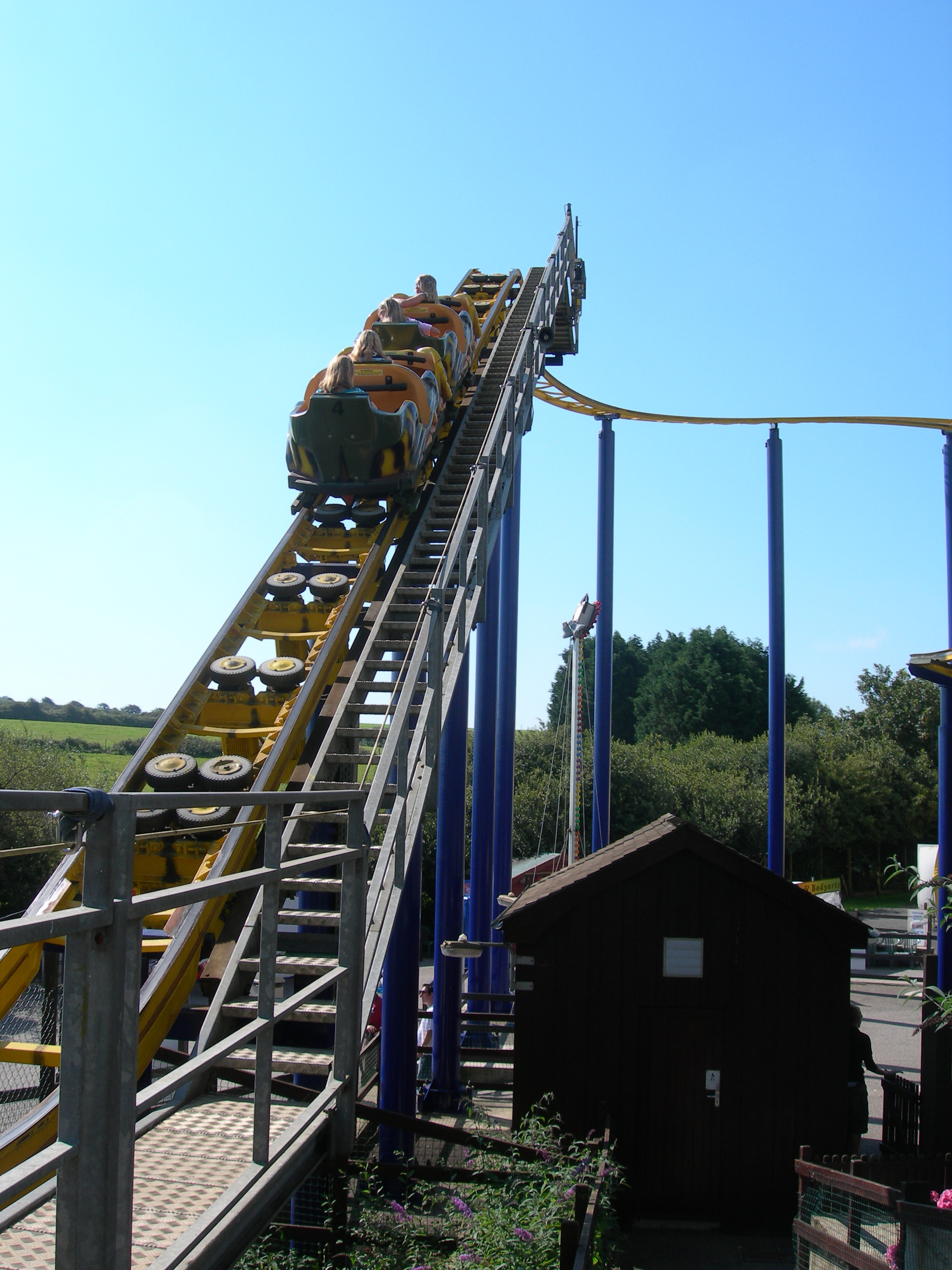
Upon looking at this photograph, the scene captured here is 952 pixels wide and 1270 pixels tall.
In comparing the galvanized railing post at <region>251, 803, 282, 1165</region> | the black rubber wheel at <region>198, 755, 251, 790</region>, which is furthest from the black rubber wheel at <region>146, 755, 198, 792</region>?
the galvanized railing post at <region>251, 803, 282, 1165</region>

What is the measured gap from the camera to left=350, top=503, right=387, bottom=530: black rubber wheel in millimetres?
9680

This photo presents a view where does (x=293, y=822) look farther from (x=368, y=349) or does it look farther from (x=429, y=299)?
(x=429, y=299)

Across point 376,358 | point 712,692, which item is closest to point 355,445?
point 376,358

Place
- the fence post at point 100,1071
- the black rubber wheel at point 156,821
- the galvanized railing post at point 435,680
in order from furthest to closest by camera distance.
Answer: the black rubber wheel at point 156,821
the galvanized railing post at point 435,680
the fence post at point 100,1071

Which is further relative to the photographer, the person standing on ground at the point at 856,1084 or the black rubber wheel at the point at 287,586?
the black rubber wheel at the point at 287,586

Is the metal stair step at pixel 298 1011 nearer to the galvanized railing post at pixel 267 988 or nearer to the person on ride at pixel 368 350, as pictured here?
the galvanized railing post at pixel 267 988

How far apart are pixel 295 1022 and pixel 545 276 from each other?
38.3 ft

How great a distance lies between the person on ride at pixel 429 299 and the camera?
13.1 meters

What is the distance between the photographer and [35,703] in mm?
53000

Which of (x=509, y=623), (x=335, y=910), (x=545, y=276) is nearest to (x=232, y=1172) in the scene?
(x=335, y=910)

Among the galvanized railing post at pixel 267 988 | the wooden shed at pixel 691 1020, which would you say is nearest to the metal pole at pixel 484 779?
the wooden shed at pixel 691 1020

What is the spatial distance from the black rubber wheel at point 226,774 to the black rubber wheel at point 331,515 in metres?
3.60

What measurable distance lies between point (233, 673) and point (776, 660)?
9026mm

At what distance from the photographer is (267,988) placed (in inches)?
127
